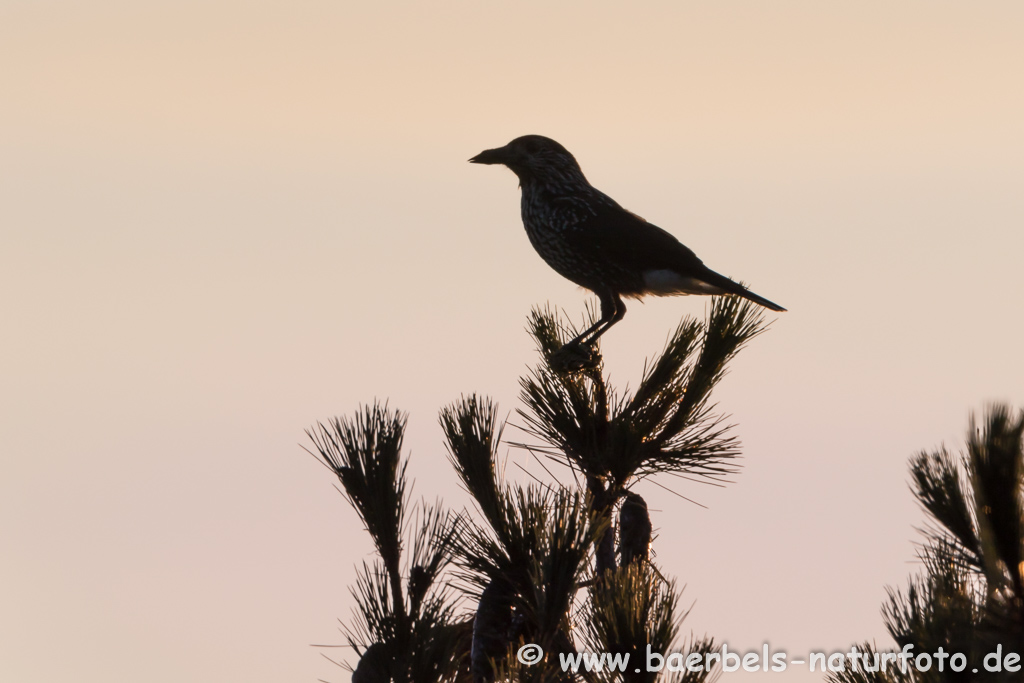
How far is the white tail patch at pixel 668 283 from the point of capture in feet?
24.0

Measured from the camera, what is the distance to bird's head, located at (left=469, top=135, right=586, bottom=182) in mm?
8023

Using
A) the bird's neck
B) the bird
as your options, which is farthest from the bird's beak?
the bird

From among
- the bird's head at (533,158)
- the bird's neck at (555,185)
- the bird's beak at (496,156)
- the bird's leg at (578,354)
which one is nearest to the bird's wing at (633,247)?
the bird's neck at (555,185)

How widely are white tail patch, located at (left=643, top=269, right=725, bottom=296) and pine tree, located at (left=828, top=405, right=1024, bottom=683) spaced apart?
3.95 m

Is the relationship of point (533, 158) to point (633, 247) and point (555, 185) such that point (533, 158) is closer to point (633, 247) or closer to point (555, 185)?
point (555, 185)

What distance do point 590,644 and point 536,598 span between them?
195 millimetres

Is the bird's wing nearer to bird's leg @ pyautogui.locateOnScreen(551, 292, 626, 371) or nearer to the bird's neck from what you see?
the bird's neck

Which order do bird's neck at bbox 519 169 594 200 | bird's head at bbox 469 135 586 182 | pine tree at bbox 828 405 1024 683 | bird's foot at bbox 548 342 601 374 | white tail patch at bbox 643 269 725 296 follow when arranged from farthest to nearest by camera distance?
bird's head at bbox 469 135 586 182 < bird's neck at bbox 519 169 594 200 < white tail patch at bbox 643 269 725 296 < bird's foot at bbox 548 342 601 374 < pine tree at bbox 828 405 1024 683

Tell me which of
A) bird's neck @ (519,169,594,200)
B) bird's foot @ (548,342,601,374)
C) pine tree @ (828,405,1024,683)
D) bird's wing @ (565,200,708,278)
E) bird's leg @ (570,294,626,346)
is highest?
bird's neck @ (519,169,594,200)

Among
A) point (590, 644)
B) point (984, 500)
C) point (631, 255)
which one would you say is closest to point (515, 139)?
point (631, 255)

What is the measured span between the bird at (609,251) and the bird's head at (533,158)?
0.44 ft

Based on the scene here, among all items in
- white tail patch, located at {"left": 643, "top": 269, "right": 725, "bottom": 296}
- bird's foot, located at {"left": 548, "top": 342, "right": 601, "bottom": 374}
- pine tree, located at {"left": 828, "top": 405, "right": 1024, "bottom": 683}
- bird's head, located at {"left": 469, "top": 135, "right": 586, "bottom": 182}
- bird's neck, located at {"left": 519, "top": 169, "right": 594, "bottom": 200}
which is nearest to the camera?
pine tree, located at {"left": 828, "top": 405, "right": 1024, "bottom": 683}

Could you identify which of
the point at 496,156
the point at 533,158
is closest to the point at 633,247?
the point at 533,158

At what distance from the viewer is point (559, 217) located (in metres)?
7.63
